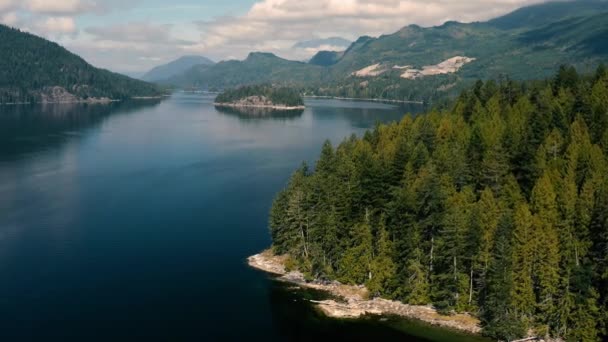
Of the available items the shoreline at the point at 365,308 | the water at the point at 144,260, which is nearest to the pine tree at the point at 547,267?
the shoreline at the point at 365,308

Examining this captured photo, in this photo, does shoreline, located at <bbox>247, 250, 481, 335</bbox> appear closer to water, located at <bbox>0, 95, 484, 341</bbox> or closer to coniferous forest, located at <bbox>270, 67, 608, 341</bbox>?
coniferous forest, located at <bbox>270, 67, 608, 341</bbox>

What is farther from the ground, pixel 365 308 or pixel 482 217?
pixel 482 217

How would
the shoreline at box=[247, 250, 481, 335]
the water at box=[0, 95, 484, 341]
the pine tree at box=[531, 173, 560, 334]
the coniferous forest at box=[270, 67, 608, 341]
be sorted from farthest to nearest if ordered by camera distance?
the water at box=[0, 95, 484, 341]
the shoreline at box=[247, 250, 481, 335]
the coniferous forest at box=[270, 67, 608, 341]
the pine tree at box=[531, 173, 560, 334]

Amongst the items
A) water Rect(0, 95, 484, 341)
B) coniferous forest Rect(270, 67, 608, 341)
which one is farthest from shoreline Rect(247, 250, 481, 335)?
water Rect(0, 95, 484, 341)

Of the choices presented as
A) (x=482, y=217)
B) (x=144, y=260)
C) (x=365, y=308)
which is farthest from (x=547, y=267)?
(x=144, y=260)

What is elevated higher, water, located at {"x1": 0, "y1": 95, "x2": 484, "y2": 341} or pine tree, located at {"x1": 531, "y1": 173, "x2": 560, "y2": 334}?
pine tree, located at {"x1": 531, "y1": 173, "x2": 560, "y2": 334}

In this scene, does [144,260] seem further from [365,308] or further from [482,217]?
[482,217]
